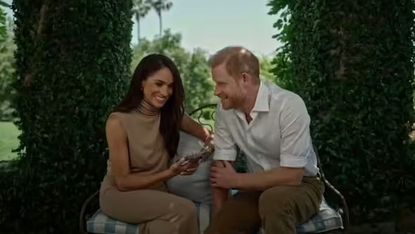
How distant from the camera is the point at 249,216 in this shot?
10.5 feet

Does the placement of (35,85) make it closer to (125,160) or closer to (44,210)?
(44,210)

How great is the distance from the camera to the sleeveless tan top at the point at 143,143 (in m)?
3.32

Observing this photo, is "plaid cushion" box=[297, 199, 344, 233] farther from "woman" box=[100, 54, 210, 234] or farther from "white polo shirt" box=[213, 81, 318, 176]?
"woman" box=[100, 54, 210, 234]

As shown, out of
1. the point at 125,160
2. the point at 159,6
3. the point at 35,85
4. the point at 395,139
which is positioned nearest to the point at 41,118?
the point at 35,85

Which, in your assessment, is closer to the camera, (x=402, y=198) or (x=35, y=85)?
(x=35, y=85)

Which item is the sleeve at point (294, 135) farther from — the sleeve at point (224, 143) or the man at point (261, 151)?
the sleeve at point (224, 143)

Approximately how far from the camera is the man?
3020 mm

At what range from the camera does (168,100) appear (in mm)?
3457

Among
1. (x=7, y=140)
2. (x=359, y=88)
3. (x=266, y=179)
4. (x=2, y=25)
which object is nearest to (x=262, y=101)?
(x=266, y=179)

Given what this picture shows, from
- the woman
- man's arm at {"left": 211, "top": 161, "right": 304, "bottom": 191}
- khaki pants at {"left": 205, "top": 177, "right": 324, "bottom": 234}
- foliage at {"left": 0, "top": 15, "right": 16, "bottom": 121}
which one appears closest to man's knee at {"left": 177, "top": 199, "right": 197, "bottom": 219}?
the woman

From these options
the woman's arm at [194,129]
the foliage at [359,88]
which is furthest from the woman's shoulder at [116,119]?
the foliage at [359,88]

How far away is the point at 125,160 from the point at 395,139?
240cm

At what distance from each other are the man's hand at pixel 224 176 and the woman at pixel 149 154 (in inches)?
5.0

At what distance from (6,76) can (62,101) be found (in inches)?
75.0
